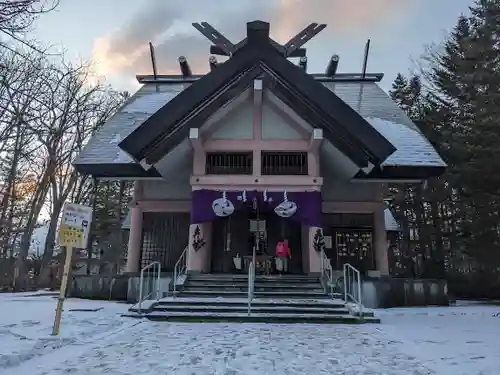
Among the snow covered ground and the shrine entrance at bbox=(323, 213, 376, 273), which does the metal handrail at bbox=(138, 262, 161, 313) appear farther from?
the shrine entrance at bbox=(323, 213, 376, 273)

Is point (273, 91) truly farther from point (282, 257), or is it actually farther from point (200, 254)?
point (200, 254)

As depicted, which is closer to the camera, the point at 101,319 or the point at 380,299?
the point at 101,319

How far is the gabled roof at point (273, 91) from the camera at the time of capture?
33.7ft

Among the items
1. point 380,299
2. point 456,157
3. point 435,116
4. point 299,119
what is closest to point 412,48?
point 435,116

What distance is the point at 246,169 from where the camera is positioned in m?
11.7

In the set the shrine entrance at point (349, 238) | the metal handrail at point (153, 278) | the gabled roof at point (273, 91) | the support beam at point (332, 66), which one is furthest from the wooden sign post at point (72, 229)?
the support beam at point (332, 66)

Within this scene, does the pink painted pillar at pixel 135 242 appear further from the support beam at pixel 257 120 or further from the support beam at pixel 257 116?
the support beam at pixel 257 116

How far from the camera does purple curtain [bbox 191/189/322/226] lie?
10758mm

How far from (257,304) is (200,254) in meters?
3.39

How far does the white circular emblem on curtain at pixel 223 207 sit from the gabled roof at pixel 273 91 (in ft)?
6.45

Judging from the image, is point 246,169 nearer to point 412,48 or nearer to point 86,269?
point 86,269

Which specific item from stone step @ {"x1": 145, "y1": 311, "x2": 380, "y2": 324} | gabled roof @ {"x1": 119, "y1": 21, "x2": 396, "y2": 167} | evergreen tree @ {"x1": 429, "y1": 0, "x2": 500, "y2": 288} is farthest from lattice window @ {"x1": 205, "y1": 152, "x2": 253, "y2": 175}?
evergreen tree @ {"x1": 429, "y1": 0, "x2": 500, "y2": 288}

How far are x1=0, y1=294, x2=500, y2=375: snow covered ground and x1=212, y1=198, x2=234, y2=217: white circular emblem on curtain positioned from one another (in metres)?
4.26

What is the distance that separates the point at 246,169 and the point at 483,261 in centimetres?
985
